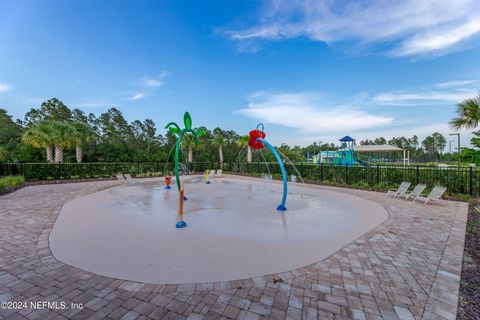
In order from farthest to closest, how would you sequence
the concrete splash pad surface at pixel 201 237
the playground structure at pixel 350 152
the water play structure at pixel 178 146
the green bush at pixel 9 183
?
the playground structure at pixel 350 152 → the green bush at pixel 9 183 → the water play structure at pixel 178 146 → the concrete splash pad surface at pixel 201 237

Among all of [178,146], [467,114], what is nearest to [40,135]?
[178,146]

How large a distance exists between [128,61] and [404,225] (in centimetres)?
1828

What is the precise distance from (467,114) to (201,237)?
9484mm

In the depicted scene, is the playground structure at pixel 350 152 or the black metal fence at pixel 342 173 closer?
the black metal fence at pixel 342 173

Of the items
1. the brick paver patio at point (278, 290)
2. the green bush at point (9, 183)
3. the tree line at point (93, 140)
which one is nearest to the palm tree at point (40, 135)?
the tree line at point (93, 140)

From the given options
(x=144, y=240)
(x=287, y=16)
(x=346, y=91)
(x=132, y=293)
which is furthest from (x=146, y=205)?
(x=346, y=91)

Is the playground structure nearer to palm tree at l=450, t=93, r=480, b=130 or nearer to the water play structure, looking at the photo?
palm tree at l=450, t=93, r=480, b=130

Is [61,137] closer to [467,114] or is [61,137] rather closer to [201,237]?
[201,237]

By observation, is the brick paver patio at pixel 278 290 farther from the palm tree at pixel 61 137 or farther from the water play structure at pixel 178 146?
the palm tree at pixel 61 137

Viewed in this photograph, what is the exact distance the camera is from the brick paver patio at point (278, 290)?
7.16ft

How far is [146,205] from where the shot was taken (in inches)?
305

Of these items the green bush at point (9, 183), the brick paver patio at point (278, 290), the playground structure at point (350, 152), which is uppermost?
the playground structure at point (350, 152)

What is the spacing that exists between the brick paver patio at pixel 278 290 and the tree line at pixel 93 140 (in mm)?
11706

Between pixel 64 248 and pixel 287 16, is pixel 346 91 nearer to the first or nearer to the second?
pixel 287 16
